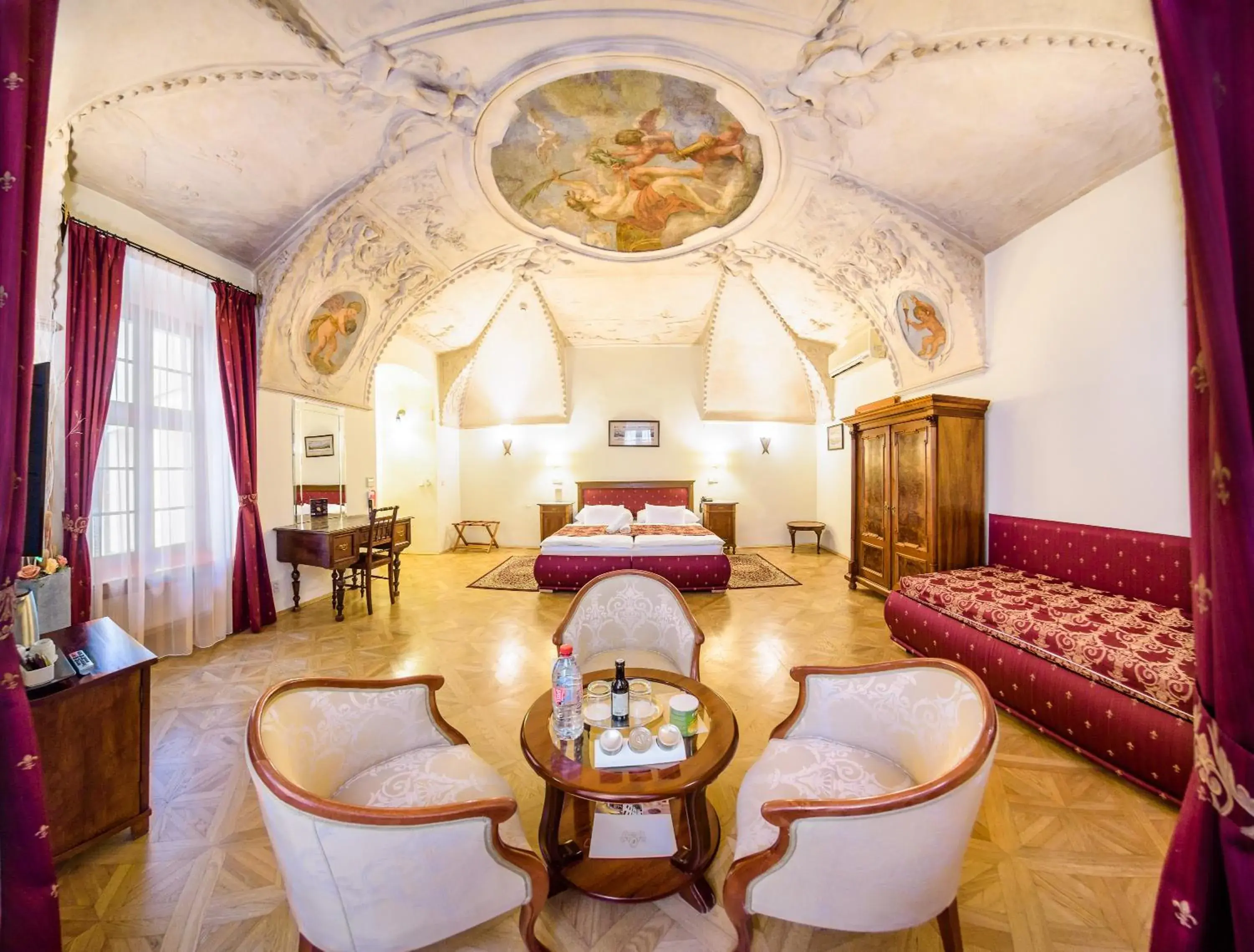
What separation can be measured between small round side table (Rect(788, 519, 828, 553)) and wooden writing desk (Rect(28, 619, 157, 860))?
890 centimetres

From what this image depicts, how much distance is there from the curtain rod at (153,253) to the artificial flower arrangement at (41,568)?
2658 mm

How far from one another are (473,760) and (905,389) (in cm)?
633

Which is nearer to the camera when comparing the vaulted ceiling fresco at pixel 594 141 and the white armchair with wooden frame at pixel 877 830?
the white armchair with wooden frame at pixel 877 830

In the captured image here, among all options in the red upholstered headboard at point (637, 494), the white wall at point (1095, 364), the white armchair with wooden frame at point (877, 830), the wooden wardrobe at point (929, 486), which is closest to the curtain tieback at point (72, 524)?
the white armchair with wooden frame at point (877, 830)

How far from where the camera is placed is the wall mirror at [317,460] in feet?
17.7

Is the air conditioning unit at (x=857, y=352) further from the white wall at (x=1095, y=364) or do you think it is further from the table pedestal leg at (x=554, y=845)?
the table pedestal leg at (x=554, y=845)

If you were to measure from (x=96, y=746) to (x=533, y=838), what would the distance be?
6.37ft

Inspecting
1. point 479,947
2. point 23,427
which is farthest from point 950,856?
point 23,427

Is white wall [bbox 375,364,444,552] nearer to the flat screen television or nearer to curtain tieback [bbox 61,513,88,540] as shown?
curtain tieback [bbox 61,513,88,540]

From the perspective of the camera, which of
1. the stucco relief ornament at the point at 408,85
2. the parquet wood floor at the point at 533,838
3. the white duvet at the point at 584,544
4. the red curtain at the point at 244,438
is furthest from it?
the white duvet at the point at 584,544

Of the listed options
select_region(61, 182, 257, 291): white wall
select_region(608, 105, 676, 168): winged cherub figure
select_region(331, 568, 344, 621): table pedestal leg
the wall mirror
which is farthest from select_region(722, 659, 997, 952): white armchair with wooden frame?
the wall mirror

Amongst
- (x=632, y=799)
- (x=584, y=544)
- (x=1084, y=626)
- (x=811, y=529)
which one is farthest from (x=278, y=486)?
(x=811, y=529)

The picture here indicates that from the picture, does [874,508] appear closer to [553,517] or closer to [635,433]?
[635,433]

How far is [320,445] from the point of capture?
226 inches
